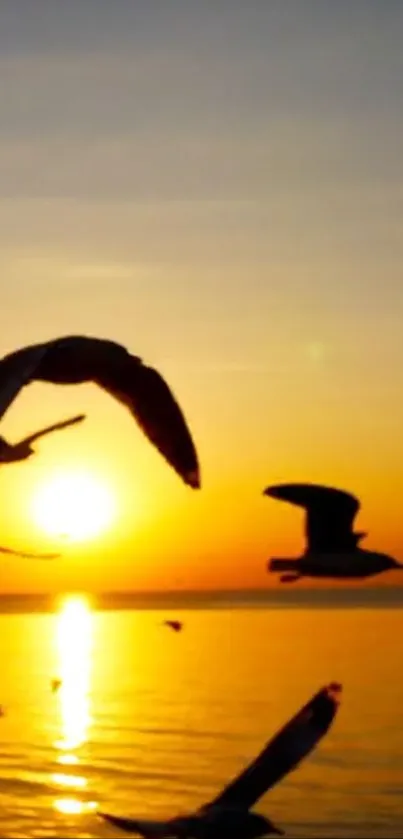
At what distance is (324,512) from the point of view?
7.36 m

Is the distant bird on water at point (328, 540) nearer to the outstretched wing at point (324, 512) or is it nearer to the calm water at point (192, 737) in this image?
the outstretched wing at point (324, 512)

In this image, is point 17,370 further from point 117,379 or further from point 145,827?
point 145,827

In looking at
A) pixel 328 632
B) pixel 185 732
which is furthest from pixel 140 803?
pixel 328 632

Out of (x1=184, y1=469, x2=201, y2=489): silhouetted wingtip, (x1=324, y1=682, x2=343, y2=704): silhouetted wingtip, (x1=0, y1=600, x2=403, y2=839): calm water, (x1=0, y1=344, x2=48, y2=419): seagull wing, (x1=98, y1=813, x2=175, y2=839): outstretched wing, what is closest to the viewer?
(x1=0, y1=344, x2=48, y2=419): seagull wing

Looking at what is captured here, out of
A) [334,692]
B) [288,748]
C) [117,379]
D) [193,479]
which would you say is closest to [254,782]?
[288,748]

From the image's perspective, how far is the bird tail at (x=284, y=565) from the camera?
6443mm

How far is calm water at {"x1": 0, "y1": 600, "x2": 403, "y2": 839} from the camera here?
34750 millimetres

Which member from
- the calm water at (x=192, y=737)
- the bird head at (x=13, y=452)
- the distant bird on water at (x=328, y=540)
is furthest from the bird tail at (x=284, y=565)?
the calm water at (x=192, y=737)

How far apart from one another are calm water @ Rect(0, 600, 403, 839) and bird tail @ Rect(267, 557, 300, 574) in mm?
24978

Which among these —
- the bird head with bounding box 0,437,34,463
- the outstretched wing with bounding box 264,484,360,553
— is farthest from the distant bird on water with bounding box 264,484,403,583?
the bird head with bounding box 0,437,34,463

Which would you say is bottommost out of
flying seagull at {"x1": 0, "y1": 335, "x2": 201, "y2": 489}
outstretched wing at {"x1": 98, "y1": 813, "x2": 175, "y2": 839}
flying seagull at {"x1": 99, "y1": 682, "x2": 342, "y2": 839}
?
outstretched wing at {"x1": 98, "y1": 813, "x2": 175, "y2": 839}

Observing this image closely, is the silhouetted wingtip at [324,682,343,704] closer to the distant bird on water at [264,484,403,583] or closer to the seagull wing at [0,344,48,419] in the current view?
the distant bird on water at [264,484,403,583]

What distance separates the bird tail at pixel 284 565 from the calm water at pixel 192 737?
2498 centimetres

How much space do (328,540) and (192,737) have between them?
44.0 m
